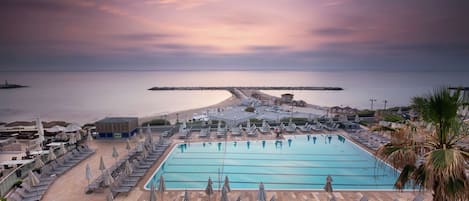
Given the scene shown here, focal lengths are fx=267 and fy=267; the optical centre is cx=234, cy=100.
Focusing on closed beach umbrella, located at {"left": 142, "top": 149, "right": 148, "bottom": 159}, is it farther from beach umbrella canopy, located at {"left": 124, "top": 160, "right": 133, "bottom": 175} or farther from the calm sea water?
the calm sea water

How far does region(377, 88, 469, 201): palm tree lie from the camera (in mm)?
3152

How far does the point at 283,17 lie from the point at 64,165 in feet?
58.3

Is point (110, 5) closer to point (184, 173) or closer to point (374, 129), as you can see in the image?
point (184, 173)

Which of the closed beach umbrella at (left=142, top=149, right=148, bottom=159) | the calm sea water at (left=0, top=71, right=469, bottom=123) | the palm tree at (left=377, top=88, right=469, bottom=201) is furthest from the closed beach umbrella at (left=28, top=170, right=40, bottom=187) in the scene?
the calm sea water at (left=0, top=71, right=469, bottom=123)

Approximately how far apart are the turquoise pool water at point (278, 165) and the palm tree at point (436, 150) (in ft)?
19.7

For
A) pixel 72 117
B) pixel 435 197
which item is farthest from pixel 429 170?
pixel 72 117

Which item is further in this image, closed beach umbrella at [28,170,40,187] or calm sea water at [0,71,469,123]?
calm sea water at [0,71,469,123]

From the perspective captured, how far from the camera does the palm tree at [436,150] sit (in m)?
3.15

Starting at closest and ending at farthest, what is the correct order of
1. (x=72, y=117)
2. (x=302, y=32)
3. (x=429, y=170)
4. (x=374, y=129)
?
(x=429, y=170) → (x=374, y=129) → (x=302, y=32) → (x=72, y=117)

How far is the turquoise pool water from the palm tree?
600 centimetres

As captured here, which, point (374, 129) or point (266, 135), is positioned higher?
point (374, 129)

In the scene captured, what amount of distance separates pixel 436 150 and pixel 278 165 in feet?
32.4

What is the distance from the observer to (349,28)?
23.3m

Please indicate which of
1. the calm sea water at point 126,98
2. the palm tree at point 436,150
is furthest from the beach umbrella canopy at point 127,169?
the calm sea water at point 126,98
